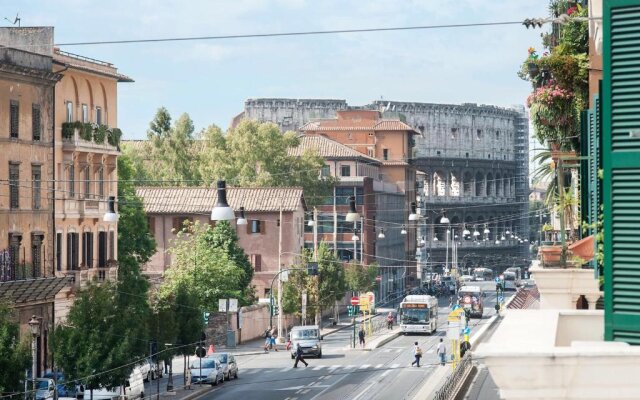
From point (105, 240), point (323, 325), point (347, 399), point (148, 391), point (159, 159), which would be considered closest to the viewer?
point (347, 399)

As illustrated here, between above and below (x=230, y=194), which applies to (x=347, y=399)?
below

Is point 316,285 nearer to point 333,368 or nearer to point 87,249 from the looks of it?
point 333,368

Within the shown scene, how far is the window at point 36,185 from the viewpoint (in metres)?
59.2

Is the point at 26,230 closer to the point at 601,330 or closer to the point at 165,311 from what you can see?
the point at 165,311

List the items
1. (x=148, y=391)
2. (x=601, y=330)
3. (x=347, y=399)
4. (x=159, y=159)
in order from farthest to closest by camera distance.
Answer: (x=159, y=159)
(x=148, y=391)
(x=347, y=399)
(x=601, y=330)

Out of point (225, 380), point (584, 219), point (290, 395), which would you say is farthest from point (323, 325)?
point (584, 219)

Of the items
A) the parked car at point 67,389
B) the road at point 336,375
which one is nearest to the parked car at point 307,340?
the road at point 336,375

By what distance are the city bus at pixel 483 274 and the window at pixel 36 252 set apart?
127325 mm

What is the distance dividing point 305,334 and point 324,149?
61.4 metres

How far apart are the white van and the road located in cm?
287

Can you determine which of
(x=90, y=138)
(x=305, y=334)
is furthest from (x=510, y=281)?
(x=90, y=138)

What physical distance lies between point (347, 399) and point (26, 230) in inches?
571

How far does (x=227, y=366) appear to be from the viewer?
202 ft

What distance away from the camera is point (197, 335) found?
61656 millimetres
